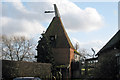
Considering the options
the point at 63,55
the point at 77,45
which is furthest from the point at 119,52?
the point at 77,45

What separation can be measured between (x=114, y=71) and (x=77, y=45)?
200 ft

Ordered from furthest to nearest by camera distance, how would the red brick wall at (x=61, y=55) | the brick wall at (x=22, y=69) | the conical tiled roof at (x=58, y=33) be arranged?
the conical tiled roof at (x=58, y=33) → the red brick wall at (x=61, y=55) → the brick wall at (x=22, y=69)

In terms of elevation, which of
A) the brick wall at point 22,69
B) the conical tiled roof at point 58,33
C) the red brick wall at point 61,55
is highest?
the conical tiled roof at point 58,33

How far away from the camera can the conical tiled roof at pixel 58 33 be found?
51125 millimetres

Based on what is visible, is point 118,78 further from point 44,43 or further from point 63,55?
point 63,55

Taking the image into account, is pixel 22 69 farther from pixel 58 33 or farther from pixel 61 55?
pixel 58 33

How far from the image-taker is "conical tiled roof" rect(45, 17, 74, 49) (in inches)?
2013

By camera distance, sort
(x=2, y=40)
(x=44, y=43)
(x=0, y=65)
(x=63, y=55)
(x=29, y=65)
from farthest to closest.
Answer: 1. (x=2, y=40)
2. (x=63, y=55)
3. (x=44, y=43)
4. (x=29, y=65)
5. (x=0, y=65)

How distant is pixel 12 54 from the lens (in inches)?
2250

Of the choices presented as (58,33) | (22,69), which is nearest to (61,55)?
(58,33)

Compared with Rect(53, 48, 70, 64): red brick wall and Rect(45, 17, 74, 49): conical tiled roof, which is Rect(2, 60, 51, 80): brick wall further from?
Rect(45, 17, 74, 49): conical tiled roof

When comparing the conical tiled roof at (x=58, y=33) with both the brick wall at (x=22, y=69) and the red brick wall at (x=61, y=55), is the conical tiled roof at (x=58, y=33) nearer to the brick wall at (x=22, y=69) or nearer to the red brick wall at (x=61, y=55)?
the red brick wall at (x=61, y=55)

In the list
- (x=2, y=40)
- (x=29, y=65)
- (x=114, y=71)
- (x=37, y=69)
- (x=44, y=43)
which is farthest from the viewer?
(x=2, y=40)

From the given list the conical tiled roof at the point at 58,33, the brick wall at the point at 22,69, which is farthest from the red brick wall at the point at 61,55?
the brick wall at the point at 22,69
